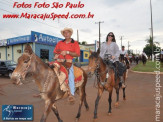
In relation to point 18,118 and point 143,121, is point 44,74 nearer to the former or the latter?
point 18,118

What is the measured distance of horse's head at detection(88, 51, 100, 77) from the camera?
14.5 ft

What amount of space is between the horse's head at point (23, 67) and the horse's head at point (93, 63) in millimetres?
1778

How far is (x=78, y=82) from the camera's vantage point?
446cm

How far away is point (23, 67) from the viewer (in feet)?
9.50

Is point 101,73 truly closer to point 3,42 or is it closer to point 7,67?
point 7,67

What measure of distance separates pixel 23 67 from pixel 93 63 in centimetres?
216

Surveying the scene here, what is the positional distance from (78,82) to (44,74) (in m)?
1.35

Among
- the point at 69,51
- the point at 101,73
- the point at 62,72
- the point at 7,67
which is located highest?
the point at 69,51

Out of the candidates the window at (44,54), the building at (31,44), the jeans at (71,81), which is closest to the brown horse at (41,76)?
the jeans at (71,81)

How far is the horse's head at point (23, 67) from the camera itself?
2.74 metres

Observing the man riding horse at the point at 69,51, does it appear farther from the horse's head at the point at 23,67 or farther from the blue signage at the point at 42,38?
the blue signage at the point at 42,38

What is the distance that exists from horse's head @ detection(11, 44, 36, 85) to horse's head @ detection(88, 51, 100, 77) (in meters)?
1.78

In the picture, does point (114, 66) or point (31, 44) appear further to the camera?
point (31, 44)

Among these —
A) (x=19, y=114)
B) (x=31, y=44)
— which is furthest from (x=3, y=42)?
(x=19, y=114)
